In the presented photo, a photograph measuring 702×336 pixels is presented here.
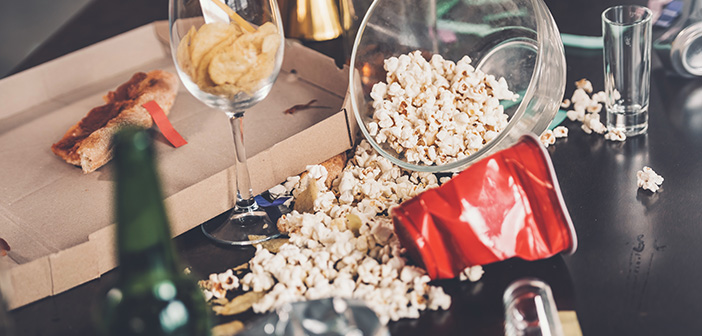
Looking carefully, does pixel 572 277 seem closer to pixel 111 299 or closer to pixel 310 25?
pixel 111 299

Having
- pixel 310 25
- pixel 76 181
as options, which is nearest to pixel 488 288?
pixel 76 181

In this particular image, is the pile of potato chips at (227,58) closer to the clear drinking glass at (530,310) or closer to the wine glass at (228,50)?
the wine glass at (228,50)

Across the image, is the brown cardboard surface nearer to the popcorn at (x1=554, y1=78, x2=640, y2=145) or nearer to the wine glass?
the wine glass

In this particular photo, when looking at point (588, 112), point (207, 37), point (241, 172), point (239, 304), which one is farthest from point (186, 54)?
point (588, 112)

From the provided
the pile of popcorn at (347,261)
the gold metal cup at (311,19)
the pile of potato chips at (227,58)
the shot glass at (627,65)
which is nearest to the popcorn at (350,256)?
the pile of popcorn at (347,261)

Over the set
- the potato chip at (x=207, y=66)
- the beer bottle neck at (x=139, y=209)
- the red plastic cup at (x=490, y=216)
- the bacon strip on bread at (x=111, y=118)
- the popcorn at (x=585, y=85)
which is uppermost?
the beer bottle neck at (x=139, y=209)

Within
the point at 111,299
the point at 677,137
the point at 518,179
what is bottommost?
the point at 677,137
